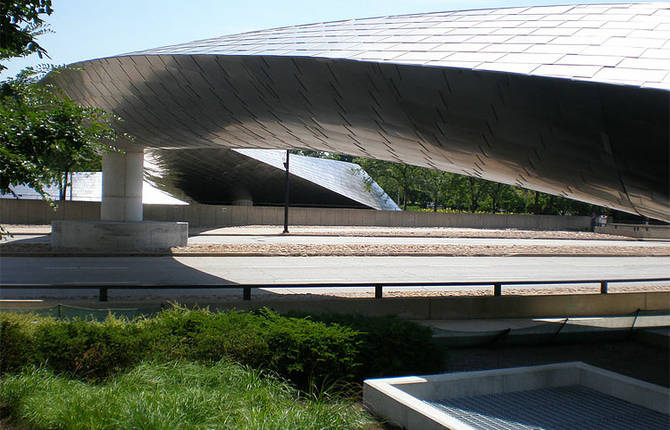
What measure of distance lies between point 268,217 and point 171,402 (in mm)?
38860

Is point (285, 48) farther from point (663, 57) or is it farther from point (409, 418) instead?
point (409, 418)

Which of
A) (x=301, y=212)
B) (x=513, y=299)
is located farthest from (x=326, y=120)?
(x=301, y=212)

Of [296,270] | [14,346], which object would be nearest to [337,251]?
[296,270]

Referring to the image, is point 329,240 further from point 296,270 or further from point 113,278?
point 113,278

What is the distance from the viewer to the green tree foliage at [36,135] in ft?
22.7

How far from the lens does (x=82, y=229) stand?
77.5ft

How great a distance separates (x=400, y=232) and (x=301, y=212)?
8763 mm

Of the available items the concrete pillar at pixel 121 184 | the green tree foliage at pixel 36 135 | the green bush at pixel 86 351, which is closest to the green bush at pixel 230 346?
the green bush at pixel 86 351

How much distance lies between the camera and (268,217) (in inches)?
1720

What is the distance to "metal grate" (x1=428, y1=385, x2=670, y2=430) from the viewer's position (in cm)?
568

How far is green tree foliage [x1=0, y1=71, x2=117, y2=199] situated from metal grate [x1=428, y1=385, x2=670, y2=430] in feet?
17.4

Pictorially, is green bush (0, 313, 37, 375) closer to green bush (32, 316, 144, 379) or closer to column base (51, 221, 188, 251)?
green bush (32, 316, 144, 379)

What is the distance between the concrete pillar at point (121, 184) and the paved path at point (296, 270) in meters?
3.10

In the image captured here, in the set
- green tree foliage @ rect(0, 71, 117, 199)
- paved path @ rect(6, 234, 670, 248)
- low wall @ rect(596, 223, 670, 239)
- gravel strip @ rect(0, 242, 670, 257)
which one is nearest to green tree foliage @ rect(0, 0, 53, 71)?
green tree foliage @ rect(0, 71, 117, 199)
